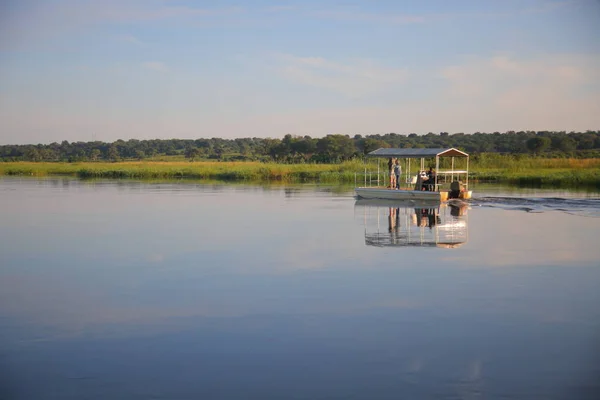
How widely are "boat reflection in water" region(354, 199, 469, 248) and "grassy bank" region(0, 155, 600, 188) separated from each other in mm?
20551

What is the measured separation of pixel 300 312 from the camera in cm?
1189

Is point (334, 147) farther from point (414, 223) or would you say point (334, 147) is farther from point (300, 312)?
point (300, 312)

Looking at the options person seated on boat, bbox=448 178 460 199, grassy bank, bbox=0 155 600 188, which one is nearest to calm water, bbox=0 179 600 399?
person seated on boat, bbox=448 178 460 199

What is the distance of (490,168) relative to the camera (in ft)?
206

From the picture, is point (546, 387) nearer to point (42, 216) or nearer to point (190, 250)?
point (190, 250)

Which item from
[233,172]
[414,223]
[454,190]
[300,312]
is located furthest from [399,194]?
[233,172]

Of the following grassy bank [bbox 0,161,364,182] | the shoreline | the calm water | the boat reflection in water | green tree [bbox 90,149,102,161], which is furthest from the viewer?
green tree [bbox 90,149,102,161]

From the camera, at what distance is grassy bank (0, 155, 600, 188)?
52938mm

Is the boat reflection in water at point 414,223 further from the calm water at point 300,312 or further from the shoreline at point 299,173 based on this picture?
the shoreline at point 299,173

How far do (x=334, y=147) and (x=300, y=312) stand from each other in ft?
339

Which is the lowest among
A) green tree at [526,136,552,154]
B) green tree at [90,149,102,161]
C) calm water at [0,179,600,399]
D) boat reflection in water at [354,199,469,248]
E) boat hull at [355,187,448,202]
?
calm water at [0,179,600,399]

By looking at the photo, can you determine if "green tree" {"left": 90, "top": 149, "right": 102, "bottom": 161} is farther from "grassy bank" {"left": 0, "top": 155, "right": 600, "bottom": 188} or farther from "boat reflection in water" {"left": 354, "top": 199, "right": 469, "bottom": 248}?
"boat reflection in water" {"left": 354, "top": 199, "right": 469, "bottom": 248}

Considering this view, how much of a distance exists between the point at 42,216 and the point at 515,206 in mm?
21022

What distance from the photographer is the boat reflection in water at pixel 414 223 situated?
20766mm
